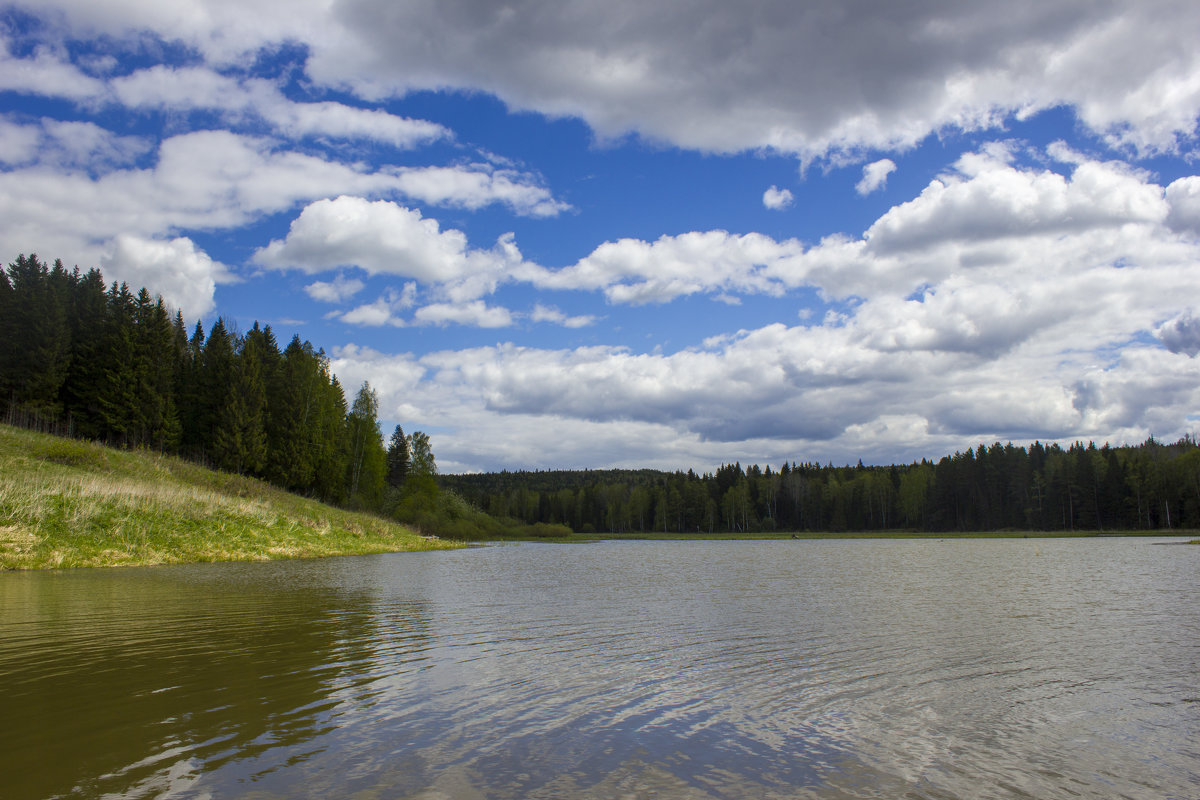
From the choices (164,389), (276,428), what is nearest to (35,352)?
(164,389)

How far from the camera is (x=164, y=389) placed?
2415 inches

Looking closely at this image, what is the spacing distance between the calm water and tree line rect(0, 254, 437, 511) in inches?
1912

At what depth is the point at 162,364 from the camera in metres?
61.7

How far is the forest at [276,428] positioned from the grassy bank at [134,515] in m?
17.0

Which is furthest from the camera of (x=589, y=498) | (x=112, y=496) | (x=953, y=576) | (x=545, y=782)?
(x=589, y=498)

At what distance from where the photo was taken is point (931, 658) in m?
11.0

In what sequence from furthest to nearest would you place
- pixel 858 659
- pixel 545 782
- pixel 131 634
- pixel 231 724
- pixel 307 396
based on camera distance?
1. pixel 307 396
2. pixel 131 634
3. pixel 858 659
4. pixel 231 724
5. pixel 545 782

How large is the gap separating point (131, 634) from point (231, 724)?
666 cm

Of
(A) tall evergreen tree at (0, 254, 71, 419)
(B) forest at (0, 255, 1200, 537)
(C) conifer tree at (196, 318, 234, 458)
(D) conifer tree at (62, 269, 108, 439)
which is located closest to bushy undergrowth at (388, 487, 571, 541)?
(B) forest at (0, 255, 1200, 537)

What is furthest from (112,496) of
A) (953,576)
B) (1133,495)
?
(1133,495)

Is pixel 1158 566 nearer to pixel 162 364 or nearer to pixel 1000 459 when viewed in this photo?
pixel 162 364

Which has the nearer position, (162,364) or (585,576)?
(585,576)

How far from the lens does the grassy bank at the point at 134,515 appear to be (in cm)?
2534

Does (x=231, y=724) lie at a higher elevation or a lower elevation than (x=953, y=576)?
higher
